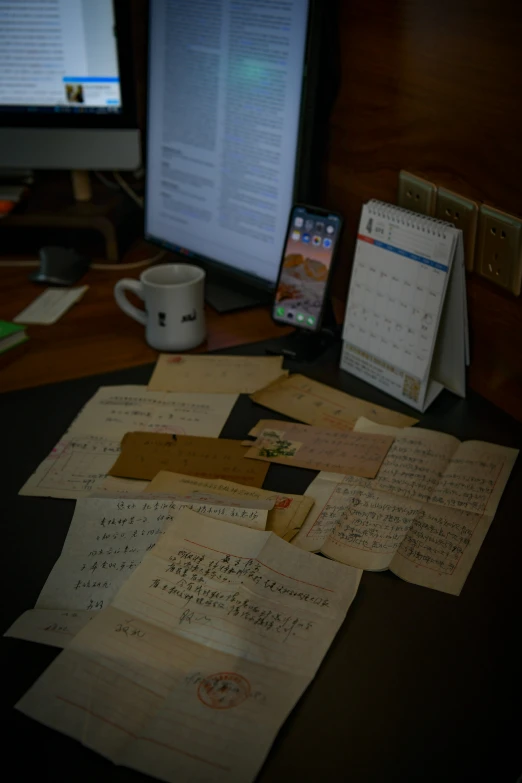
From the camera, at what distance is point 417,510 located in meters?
0.75

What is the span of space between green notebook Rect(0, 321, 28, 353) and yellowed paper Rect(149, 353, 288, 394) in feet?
0.74

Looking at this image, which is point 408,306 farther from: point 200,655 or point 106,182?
point 106,182

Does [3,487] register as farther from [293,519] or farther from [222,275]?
[222,275]

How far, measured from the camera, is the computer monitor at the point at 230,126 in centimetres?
107

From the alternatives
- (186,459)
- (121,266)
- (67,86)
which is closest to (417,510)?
(186,459)

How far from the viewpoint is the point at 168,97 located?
1239 mm

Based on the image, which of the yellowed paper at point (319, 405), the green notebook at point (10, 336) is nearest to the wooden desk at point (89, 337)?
the green notebook at point (10, 336)

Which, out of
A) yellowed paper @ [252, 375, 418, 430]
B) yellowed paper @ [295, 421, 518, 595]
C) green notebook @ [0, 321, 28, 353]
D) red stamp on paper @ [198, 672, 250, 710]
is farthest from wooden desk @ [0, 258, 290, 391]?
red stamp on paper @ [198, 672, 250, 710]

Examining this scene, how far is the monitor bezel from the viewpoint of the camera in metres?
1.24

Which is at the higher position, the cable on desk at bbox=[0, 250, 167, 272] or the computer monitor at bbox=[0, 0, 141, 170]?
the computer monitor at bbox=[0, 0, 141, 170]

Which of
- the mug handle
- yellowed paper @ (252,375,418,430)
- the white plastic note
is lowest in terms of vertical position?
the white plastic note

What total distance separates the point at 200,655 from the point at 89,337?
66 centimetres

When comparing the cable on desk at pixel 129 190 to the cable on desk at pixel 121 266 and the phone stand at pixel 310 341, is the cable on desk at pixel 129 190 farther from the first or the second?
the phone stand at pixel 310 341

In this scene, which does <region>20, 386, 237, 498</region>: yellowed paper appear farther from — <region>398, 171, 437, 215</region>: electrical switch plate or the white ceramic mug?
<region>398, 171, 437, 215</region>: electrical switch plate
